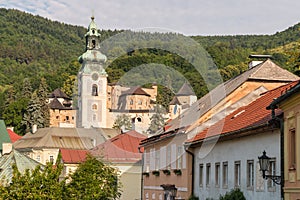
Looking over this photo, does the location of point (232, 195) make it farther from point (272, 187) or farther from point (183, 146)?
point (183, 146)

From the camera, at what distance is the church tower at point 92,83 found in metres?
109

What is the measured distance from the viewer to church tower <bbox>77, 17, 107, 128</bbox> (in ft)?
357

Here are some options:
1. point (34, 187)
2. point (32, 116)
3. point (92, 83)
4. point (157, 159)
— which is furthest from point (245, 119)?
point (32, 116)

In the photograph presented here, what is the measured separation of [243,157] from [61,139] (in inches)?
3033

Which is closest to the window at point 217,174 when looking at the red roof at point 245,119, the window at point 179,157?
the red roof at point 245,119

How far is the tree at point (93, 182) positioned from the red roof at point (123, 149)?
5.53 metres

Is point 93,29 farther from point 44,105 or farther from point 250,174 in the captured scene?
point 250,174

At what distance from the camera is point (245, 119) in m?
20.4

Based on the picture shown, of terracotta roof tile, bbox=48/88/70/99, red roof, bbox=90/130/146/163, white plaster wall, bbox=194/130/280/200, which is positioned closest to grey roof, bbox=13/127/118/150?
red roof, bbox=90/130/146/163

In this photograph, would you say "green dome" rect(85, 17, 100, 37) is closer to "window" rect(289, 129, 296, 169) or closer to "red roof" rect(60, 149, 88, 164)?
"red roof" rect(60, 149, 88, 164)

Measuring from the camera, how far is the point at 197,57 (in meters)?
36.3

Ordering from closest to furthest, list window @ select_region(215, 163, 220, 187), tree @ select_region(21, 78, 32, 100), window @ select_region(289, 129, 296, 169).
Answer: window @ select_region(289, 129, 296, 169)
window @ select_region(215, 163, 220, 187)
tree @ select_region(21, 78, 32, 100)

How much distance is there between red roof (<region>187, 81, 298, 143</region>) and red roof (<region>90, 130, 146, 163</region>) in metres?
21.5

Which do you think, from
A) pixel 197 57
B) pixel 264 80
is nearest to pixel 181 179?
pixel 264 80
